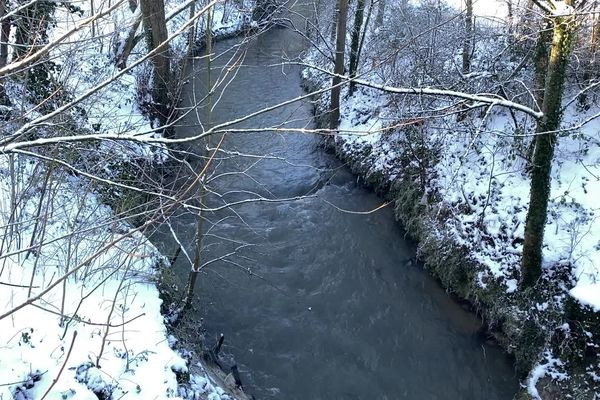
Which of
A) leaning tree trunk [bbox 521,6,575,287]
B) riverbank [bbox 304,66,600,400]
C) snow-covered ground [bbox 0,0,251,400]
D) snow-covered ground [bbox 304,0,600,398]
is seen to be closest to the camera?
snow-covered ground [bbox 0,0,251,400]

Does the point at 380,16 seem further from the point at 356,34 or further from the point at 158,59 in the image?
the point at 158,59

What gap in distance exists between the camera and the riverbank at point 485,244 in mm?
6301

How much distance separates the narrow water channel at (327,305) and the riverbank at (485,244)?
35 centimetres

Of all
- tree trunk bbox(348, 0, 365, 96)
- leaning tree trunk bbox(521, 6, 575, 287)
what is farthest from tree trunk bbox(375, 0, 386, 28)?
leaning tree trunk bbox(521, 6, 575, 287)

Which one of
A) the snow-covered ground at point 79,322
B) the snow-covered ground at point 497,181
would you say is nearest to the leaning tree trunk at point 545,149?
the snow-covered ground at point 497,181

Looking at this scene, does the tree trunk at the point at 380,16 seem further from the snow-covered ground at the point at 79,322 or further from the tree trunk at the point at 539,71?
the snow-covered ground at the point at 79,322

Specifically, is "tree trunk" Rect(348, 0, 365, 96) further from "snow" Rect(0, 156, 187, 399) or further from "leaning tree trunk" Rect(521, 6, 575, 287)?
"snow" Rect(0, 156, 187, 399)

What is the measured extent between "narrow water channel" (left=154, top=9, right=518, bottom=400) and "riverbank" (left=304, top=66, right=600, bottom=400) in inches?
13.7

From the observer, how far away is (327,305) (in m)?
7.91

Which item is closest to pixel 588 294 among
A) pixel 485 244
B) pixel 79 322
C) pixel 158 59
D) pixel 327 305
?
pixel 485 244

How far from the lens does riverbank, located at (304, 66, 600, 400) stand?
6301mm

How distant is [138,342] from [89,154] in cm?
284

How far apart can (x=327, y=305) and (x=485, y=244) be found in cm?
266

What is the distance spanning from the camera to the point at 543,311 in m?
6.81
